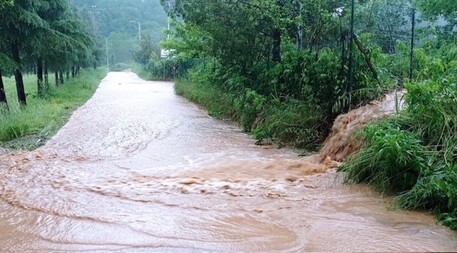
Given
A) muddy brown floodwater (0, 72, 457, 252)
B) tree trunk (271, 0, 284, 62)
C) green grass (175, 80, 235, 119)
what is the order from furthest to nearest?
green grass (175, 80, 235, 119) < tree trunk (271, 0, 284, 62) < muddy brown floodwater (0, 72, 457, 252)

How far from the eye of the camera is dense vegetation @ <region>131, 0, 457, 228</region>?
5288 millimetres

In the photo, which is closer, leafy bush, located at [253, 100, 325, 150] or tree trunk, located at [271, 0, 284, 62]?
leafy bush, located at [253, 100, 325, 150]

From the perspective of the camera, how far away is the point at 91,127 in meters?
12.0

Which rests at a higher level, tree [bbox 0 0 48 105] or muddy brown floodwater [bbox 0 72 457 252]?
tree [bbox 0 0 48 105]

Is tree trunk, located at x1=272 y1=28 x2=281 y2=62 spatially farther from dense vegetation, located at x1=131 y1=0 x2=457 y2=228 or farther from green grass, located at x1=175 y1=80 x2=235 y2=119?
green grass, located at x1=175 y1=80 x2=235 y2=119

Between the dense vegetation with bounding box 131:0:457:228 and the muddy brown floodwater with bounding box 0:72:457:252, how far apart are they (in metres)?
0.43

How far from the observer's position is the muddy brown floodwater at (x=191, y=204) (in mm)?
4246

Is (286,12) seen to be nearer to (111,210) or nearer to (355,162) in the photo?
(355,162)

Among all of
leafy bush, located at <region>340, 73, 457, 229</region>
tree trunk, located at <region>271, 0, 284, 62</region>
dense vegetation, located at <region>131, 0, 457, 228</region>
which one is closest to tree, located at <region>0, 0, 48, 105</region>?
dense vegetation, located at <region>131, 0, 457, 228</region>

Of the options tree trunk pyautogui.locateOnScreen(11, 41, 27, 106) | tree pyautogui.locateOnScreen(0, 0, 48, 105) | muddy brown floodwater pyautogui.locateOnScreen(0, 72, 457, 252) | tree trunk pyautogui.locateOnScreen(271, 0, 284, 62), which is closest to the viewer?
muddy brown floodwater pyautogui.locateOnScreen(0, 72, 457, 252)

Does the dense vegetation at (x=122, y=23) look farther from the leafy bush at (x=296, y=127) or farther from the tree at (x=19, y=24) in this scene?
the leafy bush at (x=296, y=127)

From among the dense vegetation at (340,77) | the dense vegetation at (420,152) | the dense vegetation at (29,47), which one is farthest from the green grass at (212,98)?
the dense vegetation at (420,152)

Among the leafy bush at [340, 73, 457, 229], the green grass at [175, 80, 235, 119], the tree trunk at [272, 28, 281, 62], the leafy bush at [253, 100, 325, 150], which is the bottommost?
the green grass at [175, 80, 235, 119]

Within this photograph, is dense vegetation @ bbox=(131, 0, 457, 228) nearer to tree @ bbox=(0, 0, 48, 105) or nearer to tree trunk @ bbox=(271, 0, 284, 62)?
tree trunk @ bbox=(271, 0, 284, 62)
